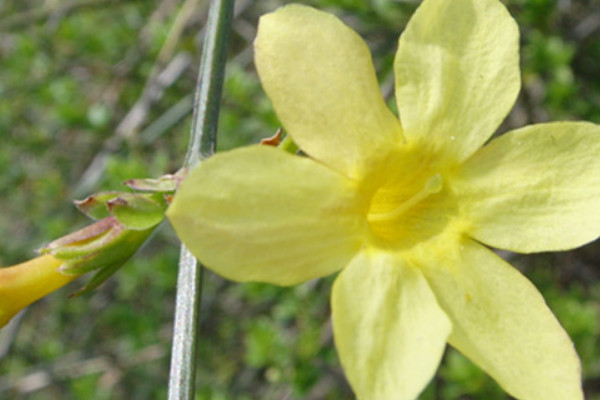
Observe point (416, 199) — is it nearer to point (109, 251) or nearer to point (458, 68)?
point (458, 68)

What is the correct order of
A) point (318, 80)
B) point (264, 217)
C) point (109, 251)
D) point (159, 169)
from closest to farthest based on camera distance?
point (264, 217) → point (318, 80) → point (109, 251) → point (159, 169)

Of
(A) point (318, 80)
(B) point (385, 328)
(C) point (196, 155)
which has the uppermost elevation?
(A) point (318, 80)

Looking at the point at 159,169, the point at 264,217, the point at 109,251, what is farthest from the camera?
the point at 159,169

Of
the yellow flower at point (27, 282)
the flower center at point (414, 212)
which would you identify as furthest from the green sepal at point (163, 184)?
the flower center at point (414, 212)

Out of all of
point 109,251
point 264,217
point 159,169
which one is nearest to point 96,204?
point 109,251

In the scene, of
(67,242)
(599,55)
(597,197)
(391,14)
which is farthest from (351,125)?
(599,55)

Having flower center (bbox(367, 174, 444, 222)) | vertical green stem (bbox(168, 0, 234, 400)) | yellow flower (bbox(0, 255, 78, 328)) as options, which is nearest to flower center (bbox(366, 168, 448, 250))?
flower center (bbox(367, 174, 444, 222))

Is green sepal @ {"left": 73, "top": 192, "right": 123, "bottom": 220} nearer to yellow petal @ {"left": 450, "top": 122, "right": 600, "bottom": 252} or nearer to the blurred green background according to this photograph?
yellow petal @ {"left": 450, "top": 122, "right": 600, "bottom": 252}
